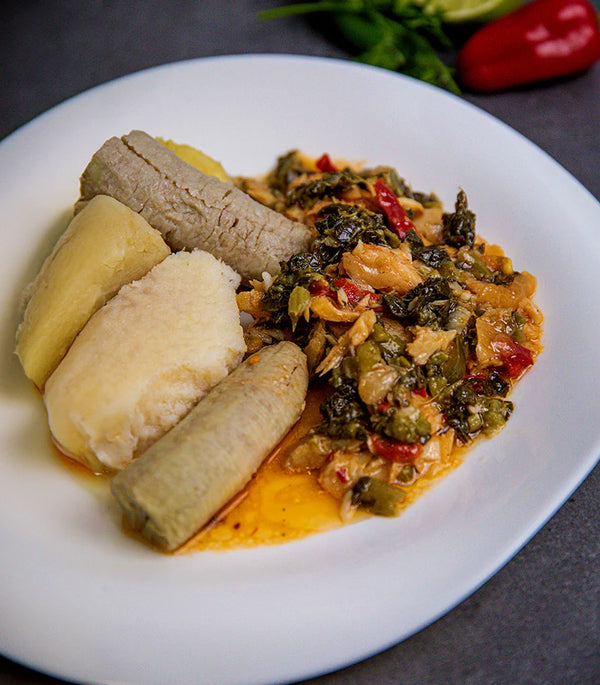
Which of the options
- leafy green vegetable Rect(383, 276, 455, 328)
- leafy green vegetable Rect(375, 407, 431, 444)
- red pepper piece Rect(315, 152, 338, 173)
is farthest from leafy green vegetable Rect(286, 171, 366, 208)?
leafy green vegetable Rect(375, 407, 431, 444)

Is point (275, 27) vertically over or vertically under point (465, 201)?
over

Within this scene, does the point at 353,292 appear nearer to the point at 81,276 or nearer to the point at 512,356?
the point at 512,356

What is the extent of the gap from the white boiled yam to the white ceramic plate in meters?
0.40

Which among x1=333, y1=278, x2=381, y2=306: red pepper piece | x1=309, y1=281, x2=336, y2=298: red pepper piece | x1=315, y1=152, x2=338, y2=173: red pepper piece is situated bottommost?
x1=333, y1=278, x2=381, y2=306: red pepper piece

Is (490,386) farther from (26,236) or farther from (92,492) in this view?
(26,236)

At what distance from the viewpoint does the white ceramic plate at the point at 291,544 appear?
139 inches

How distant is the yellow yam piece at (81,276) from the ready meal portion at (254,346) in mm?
11

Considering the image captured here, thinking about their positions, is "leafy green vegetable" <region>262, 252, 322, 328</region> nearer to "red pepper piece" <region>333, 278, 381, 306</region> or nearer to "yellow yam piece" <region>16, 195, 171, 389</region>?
"red pepper piece" <region>333, 278, 381, 306</region>

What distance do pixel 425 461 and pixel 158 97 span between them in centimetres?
406

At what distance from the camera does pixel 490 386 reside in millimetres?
4672

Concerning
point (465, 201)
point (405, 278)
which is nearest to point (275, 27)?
point (465, 201)

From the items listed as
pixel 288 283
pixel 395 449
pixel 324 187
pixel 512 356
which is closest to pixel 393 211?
pixel 324 187

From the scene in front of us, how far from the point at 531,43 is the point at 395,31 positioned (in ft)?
4.62

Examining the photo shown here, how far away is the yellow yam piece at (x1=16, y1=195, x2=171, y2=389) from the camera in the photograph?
4527 mm
